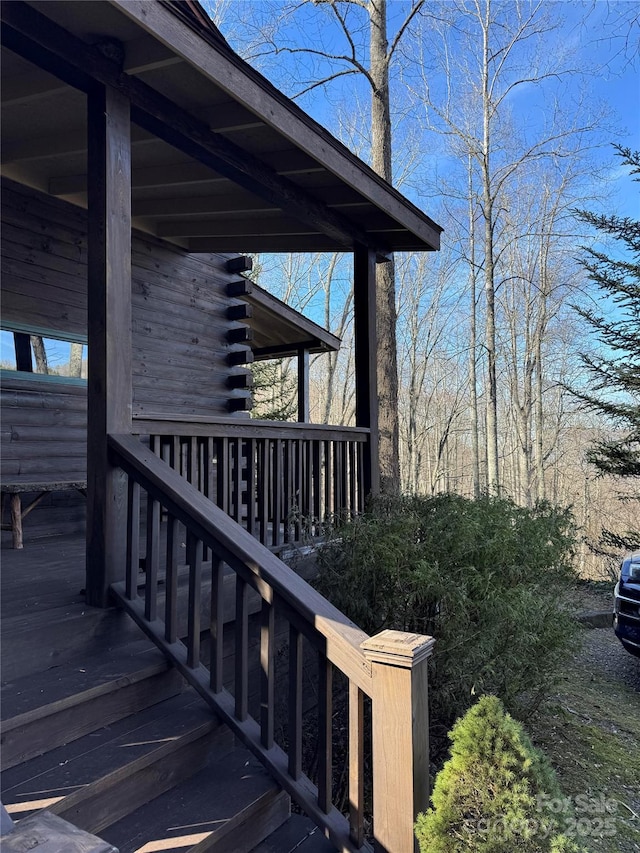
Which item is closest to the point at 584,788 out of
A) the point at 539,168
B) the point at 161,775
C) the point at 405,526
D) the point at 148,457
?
the point at 405,526

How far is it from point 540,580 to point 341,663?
2.28m

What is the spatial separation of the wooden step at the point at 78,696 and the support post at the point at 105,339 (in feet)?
1.33

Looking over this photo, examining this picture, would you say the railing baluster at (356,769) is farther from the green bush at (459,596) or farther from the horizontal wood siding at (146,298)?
the horizontal wood siding at (146,298)

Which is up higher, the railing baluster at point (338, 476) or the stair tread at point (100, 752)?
the railing baluster at point (338, 476)

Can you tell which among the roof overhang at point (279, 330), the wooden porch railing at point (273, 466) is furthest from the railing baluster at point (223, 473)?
the roof overhang at point (279, 330)

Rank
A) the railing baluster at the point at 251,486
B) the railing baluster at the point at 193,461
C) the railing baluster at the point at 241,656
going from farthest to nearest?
the railing baluster at the point at 251,486 → the railing baluster at the point at 193,461 → the railing baluster at the point at 241,656

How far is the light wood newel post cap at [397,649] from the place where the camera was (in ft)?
6.13

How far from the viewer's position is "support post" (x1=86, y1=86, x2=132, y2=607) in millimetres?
2766

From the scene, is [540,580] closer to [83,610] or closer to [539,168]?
[83,610]

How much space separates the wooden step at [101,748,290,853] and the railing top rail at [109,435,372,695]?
631 mm

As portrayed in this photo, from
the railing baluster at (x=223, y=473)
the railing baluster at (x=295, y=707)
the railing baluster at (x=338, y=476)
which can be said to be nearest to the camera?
the railing baluster at (x=295, y=707)

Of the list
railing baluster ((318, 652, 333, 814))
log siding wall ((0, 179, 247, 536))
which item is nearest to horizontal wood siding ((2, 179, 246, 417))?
log siding wall ((0, 179, 247, 536))

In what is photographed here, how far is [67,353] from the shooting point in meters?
5.31

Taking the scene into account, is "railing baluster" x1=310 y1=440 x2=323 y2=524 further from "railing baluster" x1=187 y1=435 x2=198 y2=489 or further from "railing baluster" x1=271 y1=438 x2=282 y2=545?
"railing baluster" x1=187 y1=435 x2=198 y2=489
